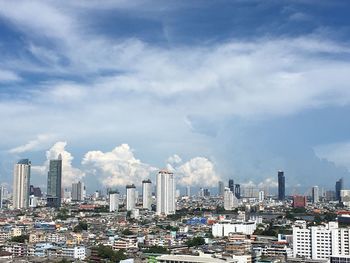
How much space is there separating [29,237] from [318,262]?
13.3 meters

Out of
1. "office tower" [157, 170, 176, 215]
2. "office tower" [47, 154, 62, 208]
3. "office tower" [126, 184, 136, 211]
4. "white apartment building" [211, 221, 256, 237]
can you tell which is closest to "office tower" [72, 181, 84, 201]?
"office tower" [47, 154, 62, 208]

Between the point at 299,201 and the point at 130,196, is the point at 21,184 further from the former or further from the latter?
the point at 299,201

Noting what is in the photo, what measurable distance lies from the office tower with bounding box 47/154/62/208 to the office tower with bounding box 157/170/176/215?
12998mm

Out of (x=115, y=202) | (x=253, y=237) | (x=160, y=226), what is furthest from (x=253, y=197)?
(x=253, y=237)

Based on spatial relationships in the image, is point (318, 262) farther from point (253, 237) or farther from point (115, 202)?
point (115, 202)

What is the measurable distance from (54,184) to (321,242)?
122 feet

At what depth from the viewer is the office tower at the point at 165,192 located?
126 ft

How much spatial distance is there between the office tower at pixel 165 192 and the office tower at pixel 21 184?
12.7 meters

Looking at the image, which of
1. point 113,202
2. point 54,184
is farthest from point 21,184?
point 113,202

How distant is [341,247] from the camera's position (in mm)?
15062

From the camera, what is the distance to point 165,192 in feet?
129

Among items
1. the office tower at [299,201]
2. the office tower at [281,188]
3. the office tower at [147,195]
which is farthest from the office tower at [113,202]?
the office tower at [281,188]

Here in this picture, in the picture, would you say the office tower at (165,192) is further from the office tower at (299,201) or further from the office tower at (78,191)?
the office tower at (78,191)

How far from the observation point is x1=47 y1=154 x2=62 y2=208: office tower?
48.1 metres
